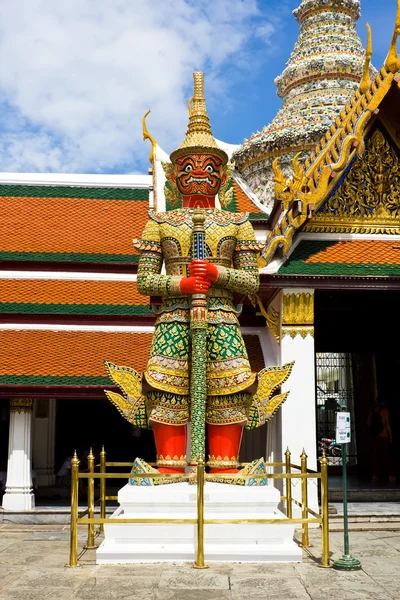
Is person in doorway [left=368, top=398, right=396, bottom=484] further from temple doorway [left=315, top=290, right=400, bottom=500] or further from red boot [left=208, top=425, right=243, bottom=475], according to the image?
red boot [left=208, top=425, right=243, bottom=475]

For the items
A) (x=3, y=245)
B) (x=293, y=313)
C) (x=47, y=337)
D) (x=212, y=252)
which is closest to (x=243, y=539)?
(x=212, y=252)

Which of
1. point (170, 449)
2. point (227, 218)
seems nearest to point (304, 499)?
point (170, 449)

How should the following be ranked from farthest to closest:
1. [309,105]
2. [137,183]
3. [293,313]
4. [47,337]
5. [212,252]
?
[309,105] < [137,183] < [47,337] < [293,313] < [212,252]

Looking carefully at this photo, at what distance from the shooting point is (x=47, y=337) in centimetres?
1088

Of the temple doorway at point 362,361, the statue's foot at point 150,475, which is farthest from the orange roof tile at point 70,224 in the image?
the statue's foot at point 150,475

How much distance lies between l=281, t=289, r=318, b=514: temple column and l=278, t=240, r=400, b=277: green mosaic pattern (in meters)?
0.37

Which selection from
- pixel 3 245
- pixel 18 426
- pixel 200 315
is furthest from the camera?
pixel 3 245

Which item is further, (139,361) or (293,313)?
(139,361)

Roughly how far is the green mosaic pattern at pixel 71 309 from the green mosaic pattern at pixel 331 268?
292 cm

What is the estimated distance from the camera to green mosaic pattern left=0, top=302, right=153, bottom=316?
36.4 ft

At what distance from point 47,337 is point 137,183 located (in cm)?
485

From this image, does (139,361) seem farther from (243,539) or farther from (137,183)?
(137,183)

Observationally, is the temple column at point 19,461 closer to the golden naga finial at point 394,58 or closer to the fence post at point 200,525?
the fence post at point 200,525

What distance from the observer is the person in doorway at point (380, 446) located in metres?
12.5
